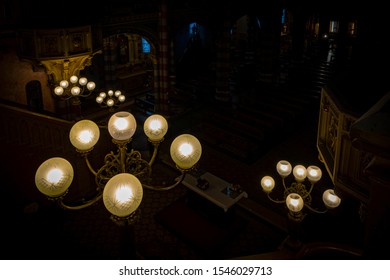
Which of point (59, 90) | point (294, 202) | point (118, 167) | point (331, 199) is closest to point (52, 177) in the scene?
point (118, 167)

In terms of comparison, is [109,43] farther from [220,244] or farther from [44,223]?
[220,244]

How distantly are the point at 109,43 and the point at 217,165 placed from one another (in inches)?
322

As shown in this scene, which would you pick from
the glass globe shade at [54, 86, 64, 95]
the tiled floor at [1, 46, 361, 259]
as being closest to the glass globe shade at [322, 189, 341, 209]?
the tiled floor at [1, 46, 361, 259]

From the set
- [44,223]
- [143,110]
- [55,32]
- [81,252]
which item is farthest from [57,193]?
[143,110]

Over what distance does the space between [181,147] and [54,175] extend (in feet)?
4.54

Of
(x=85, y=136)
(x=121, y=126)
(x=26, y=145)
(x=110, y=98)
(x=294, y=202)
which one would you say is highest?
(x=121, y=126)

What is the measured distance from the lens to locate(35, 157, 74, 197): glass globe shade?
375 centimetres

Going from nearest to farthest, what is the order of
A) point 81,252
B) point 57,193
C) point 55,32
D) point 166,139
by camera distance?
point 57,193 < point 81,252 < point 55,32 < point 166,139

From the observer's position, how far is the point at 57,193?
12.5 feet

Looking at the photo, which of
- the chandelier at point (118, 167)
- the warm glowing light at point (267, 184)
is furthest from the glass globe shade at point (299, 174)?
the chandelier at point (118, 167)

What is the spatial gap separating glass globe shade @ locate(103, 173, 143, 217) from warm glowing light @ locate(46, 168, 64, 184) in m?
0.57

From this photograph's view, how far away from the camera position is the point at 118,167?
448 cm

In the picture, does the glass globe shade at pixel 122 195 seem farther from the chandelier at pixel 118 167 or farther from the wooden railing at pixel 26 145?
the wooden railing at pixel 26 145

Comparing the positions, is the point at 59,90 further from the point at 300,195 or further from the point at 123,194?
the point at 123,194
